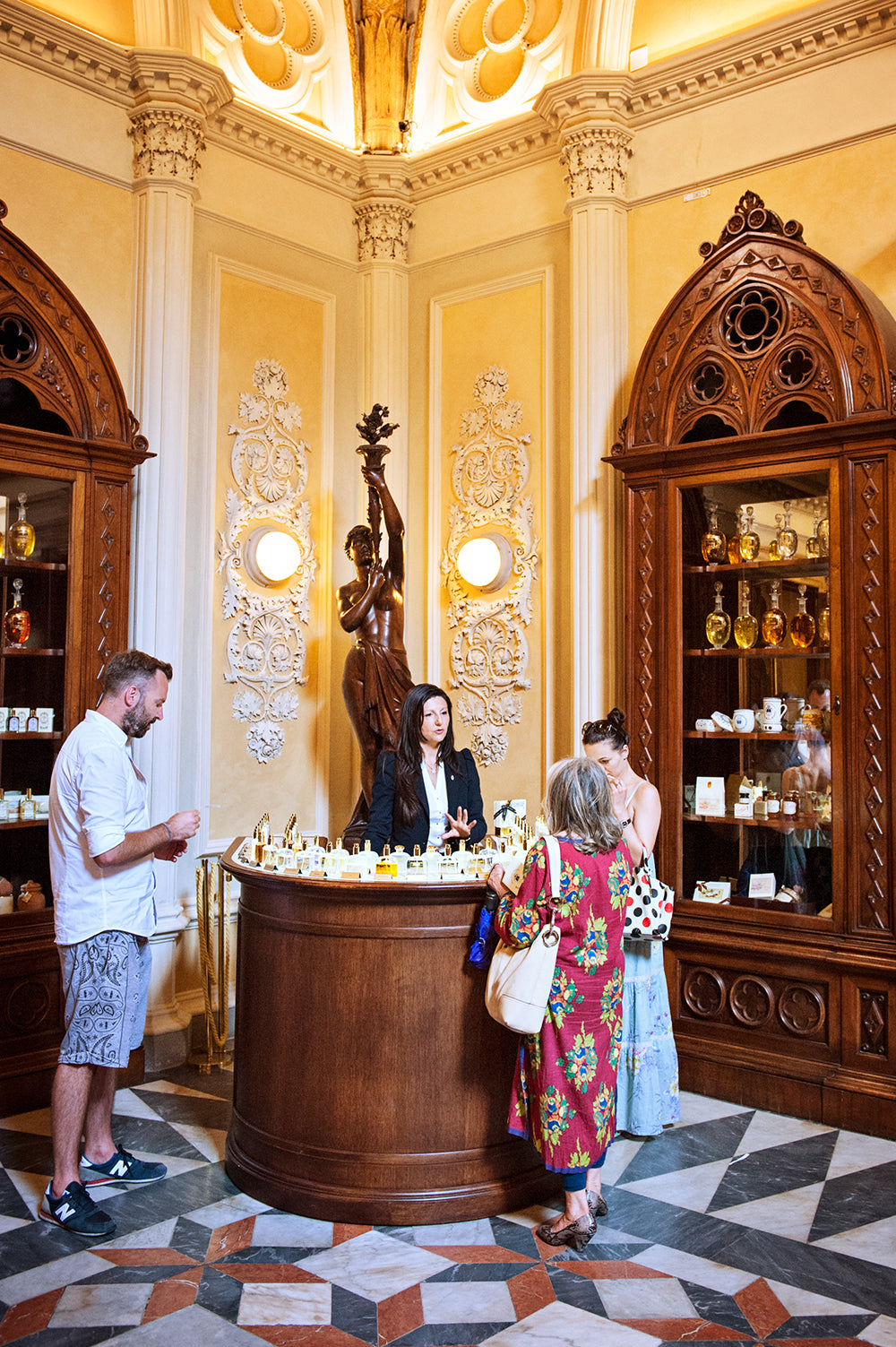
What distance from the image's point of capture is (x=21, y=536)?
4.88m

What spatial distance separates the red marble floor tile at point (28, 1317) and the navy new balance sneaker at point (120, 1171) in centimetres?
73

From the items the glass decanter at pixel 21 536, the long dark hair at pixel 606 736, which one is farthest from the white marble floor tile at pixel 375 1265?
the glass decanter at pixel 21 536

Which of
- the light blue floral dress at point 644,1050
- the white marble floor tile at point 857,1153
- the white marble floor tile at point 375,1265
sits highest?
the light blue floral dress at point 644,1050

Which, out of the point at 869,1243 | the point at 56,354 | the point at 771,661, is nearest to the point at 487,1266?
the point at 869,1243

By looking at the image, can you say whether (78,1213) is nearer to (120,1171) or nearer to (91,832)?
(120,1171)

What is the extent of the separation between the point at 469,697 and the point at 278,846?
8.14 ft

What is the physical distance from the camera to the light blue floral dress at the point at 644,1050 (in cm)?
431

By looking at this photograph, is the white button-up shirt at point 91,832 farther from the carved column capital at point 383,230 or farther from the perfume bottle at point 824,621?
the carved column capital at point 383,230

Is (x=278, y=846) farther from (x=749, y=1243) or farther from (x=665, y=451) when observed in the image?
(x=665, y=451)

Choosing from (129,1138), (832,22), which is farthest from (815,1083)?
(832,22)

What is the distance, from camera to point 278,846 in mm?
4090

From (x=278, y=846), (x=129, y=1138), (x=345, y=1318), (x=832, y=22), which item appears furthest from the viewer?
(x=832, y=22)

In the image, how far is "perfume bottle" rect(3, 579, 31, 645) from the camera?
15.8ft

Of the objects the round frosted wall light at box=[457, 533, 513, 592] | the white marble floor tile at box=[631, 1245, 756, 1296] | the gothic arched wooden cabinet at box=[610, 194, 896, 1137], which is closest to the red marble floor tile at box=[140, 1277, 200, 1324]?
the white marble floor tile at box=[631, 1245, 756, 1296]
